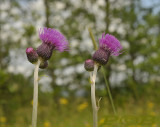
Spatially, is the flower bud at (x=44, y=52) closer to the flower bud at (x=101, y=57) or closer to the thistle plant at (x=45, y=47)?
the thistle plant at (x=45, y=47)

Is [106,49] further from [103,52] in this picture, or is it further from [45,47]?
[45,47]

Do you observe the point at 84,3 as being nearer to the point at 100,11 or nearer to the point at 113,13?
the point at 100,11

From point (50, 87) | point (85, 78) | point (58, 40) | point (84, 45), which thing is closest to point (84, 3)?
point (84, 45)

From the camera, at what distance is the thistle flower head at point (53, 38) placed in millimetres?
1241

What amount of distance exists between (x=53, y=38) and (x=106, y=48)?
0.35m

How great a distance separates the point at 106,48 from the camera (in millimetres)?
1283

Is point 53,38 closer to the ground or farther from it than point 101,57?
farther from it

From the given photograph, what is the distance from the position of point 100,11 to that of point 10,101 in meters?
6.21

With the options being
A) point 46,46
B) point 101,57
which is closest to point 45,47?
point 46,46

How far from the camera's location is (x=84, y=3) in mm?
9391

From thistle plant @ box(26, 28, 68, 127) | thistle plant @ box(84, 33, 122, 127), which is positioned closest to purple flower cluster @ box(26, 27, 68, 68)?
thistle plant @ box(26, 28, 68, 127)

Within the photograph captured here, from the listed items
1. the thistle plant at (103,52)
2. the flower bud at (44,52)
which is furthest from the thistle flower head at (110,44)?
the flower bud at (44,52)

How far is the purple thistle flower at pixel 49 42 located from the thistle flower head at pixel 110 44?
0.24 m

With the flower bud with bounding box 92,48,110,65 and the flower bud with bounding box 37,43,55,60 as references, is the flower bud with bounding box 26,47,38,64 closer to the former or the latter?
the flower bud with bounding box 37,43,55,60
